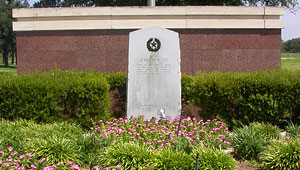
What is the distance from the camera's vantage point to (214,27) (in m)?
10.9

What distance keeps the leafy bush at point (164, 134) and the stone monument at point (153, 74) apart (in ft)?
3.02

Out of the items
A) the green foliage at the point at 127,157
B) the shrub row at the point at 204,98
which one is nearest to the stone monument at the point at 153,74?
the shrub row at the point at 204,98

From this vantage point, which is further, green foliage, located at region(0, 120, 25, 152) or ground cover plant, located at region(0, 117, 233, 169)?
green foliage, located at region(0, 120, 25, 152)

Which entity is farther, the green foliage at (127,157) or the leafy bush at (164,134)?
the leafy bush at (164,134)

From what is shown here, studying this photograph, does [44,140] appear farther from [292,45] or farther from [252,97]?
[292,45]

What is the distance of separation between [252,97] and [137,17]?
5.17m

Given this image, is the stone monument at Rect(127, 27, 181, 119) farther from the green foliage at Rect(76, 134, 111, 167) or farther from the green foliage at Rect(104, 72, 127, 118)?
the green foliage at Rect(76, 134, 111, 167)

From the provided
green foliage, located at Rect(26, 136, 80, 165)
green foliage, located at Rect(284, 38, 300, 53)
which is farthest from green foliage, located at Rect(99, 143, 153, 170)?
green foliage, located at Rect(284, 38, 300, 53)

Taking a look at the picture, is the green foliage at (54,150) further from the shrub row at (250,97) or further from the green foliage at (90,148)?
the shrub row at (250,97)

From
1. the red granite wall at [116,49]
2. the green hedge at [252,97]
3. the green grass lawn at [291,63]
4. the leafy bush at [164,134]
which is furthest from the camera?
the green grass lawn at [291,63]

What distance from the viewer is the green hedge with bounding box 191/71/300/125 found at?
6.91 meters

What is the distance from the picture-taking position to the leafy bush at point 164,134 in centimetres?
549

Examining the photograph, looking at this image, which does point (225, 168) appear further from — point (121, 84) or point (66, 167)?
point (121, 84)

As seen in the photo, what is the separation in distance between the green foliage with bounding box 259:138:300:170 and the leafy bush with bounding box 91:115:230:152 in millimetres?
774
